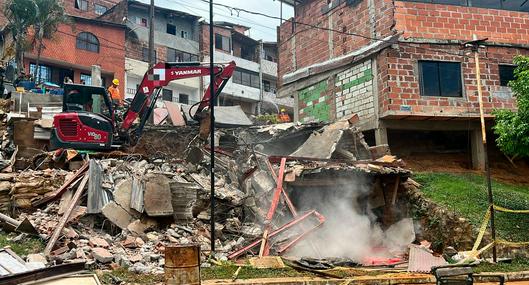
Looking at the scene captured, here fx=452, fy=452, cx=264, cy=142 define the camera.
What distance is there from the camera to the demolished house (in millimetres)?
9617

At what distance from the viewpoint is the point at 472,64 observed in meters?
17.9

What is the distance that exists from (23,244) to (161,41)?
3191 cm

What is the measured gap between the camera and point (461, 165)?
19062mm

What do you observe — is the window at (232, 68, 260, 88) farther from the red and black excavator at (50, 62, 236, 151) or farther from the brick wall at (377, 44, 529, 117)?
the red and black excavator at (50, 62, 236, 151)

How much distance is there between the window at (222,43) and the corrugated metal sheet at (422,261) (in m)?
33.7

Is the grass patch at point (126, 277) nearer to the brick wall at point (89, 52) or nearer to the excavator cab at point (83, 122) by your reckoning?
the excavator cab at point (83, 122)

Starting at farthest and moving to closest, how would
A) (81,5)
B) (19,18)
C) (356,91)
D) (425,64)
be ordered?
(81,5), (19,18), (356,91), (425,64)

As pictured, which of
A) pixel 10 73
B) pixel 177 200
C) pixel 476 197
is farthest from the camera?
pixel 10 73

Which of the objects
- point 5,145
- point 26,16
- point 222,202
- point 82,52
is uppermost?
point 82,52

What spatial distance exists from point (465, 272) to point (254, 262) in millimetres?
4729

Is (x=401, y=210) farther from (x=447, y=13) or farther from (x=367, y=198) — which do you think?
(x=447, y=13)

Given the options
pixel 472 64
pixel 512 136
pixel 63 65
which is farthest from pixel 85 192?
pixel 63 65

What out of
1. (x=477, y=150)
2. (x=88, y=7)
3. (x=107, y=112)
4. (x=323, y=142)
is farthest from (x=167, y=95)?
(x=477, y=150)

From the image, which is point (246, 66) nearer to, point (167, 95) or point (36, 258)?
point (167, 95)
